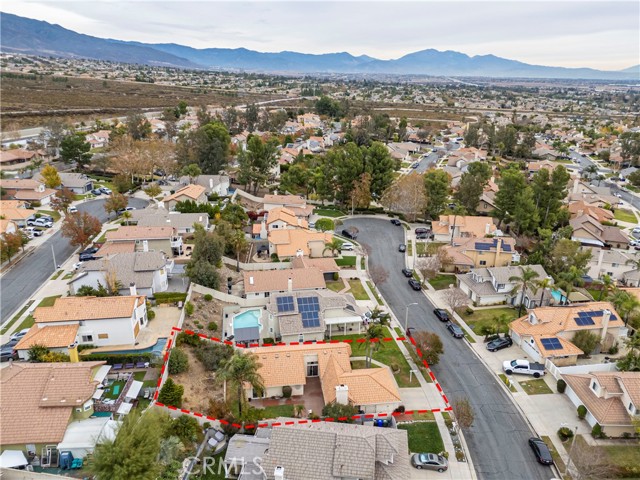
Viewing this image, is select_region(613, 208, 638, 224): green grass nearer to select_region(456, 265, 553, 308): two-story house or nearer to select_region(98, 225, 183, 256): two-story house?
select_region(456, 265, 553, 308): two-story house

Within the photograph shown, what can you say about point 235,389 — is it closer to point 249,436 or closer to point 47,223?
point 249,436

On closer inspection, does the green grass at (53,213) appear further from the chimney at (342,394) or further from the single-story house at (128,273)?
the chimney at (342,394)

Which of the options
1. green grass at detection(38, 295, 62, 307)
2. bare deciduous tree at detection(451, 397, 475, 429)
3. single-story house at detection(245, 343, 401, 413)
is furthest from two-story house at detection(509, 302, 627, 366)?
green grass at detection(38, 295, 62, 307)

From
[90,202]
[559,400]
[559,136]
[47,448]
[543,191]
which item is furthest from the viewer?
[559,136]

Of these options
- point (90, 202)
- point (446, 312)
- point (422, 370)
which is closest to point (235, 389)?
point (422, 370)

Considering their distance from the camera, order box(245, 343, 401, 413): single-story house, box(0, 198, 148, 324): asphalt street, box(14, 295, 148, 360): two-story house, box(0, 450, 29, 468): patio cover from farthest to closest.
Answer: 1. box(0, 198, 148, 324): asphalt street
2. box(14, 295, 148, 360): two-story house
3. box(245, 343, 401, 413): single-story house
4. box(0, 450, 29, 468): patio cover

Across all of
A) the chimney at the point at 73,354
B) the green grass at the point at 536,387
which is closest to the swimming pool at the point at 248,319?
the chimney at the point at 73,354

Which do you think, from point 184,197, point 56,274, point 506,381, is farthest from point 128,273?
point 506,381
